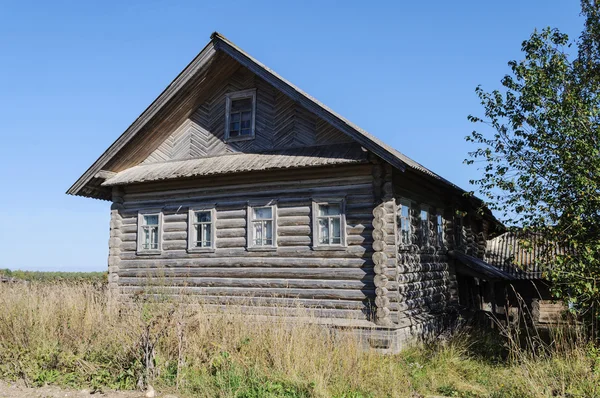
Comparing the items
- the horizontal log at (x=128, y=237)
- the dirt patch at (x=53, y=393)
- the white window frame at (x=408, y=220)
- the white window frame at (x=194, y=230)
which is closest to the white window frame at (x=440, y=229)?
A: the white window frame at (x=408, y=220)

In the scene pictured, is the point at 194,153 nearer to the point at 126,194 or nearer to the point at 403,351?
the point at 126,194

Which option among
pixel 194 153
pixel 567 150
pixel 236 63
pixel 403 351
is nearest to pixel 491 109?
pixel 567 150

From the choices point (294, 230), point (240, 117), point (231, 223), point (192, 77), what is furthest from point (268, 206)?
point (192, 77)

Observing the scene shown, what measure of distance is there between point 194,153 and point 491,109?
26.7 feet

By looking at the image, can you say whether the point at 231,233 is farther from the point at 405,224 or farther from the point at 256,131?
the point at 405,224

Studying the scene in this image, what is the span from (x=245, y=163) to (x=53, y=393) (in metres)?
7.11

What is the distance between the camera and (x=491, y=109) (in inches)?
481

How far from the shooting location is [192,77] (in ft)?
47.3

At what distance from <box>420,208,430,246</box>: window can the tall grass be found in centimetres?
468

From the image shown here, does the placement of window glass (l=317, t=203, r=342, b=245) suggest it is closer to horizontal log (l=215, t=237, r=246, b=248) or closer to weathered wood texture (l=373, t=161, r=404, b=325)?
weathered wood texture (l=373, t=161, r=404, b=325)

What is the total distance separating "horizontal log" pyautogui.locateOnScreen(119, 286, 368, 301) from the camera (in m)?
12.1

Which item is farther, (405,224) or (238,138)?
(238,138)

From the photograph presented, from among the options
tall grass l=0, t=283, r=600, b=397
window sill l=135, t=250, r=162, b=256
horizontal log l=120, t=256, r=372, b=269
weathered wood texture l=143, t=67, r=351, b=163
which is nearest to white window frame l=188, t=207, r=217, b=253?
horizontal log l=120, t=256, r=372, b=269

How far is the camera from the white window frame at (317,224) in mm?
12375
